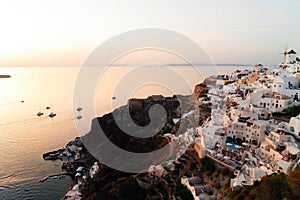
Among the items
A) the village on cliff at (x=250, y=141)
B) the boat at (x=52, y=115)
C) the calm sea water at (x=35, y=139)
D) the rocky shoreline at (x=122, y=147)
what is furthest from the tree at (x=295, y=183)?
the boat at (x=52, y=115)

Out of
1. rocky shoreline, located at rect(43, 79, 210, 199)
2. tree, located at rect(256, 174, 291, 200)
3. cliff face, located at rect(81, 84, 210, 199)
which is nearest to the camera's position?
→ tree, located at rect(256, 174, 291, 200)

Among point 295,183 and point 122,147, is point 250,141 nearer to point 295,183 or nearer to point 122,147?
point 295,183

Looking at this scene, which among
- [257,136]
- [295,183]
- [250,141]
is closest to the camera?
[295,183]

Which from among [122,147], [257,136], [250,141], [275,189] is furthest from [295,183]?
[122,147]

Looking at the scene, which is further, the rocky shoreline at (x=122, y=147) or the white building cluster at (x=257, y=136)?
the rocky shoreline at (x=122, y=147)

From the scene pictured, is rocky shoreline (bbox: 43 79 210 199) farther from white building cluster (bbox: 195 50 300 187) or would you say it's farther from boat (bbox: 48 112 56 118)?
boat (bbox: 48 112 56 118)

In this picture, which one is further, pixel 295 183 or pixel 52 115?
pixel 52 115

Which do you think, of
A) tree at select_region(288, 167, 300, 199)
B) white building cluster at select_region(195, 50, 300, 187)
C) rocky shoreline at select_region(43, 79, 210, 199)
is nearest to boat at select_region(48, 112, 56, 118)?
rocky shoreline at select_region(43, 79, 210, 199)

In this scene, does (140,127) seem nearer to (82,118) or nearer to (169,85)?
(169,85)

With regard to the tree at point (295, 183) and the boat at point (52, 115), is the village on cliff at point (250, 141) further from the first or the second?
the boat at point (52, 115)
